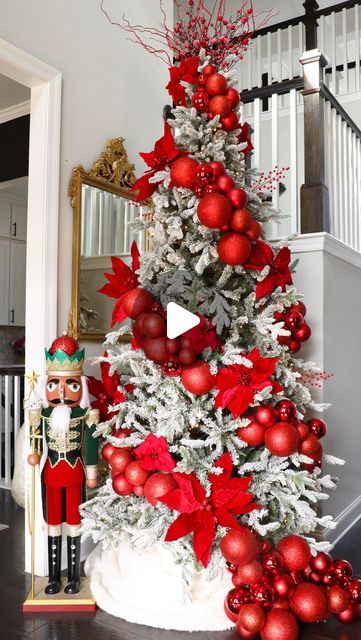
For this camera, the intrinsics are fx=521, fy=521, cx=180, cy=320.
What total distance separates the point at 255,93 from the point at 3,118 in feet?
4.77

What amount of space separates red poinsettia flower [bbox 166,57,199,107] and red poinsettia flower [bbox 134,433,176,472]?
1.26m

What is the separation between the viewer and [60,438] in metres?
1.89

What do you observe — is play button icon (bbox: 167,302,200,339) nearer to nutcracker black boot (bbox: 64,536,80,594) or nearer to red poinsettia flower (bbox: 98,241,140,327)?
red poinsettia flower (bbox: 98,241,140,327)

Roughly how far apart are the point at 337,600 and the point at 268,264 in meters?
1.16

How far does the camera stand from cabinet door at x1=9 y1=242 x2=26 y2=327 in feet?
20.8

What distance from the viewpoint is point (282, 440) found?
1.68 meters

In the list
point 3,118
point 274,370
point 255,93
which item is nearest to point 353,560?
point 274,370

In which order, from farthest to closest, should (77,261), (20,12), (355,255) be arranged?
(355,255) < (77,261) < (20,12)

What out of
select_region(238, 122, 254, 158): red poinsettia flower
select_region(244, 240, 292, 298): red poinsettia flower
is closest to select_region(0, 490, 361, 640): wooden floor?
select_region(244, 240, 292, 298): red poinsettia flower

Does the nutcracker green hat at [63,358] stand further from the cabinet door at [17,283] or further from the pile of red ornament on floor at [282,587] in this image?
the cabinet door at [17,283]

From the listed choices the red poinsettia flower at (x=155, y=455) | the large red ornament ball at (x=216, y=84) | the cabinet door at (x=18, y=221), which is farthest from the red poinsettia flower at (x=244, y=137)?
the cabinet door at (x=18, y=221)

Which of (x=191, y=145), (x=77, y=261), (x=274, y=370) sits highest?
(x=191, y=145)

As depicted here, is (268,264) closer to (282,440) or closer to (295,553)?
(282,440)

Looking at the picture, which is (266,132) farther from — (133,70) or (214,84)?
(214,84)
